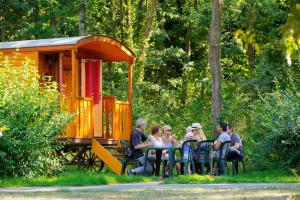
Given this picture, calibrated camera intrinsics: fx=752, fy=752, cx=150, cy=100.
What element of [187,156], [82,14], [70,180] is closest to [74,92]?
[187,156]

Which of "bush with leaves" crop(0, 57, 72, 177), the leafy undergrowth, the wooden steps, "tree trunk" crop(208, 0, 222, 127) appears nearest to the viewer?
the leafy undergrowth

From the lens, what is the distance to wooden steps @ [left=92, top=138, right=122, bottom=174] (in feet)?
57.5

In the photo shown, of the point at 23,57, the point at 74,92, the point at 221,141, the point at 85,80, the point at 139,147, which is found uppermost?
the point at 23,57

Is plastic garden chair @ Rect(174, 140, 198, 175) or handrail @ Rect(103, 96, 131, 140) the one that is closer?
plastic garden chair @ Rect(174, 140, 198, 175)

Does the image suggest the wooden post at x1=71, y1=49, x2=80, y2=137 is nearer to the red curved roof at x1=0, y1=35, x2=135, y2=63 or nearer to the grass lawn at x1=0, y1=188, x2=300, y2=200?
the red curved roof at x1=0, y1=35, x2=135, y2=63

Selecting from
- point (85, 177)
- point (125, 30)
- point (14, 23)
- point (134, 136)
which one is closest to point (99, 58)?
point (134, 136)

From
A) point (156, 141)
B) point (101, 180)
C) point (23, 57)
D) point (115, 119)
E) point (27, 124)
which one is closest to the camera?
point (101, 180)

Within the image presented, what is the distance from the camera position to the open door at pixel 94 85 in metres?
19.7

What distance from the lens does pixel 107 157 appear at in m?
17.7

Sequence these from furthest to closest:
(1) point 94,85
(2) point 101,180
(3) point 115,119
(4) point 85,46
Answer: (1) point 94,85 < (3) point 115,119 < (4) point 85,46 < (2) point 101,180

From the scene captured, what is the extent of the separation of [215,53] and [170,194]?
529 inches

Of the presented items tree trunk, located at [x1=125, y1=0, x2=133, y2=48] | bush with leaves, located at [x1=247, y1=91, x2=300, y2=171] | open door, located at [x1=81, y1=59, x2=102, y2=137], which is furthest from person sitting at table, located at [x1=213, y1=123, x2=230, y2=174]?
tree trunk, located at [x1=125, y1=0, x2=133, y2=48]

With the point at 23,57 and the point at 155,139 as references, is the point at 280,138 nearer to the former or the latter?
the point at 155,139

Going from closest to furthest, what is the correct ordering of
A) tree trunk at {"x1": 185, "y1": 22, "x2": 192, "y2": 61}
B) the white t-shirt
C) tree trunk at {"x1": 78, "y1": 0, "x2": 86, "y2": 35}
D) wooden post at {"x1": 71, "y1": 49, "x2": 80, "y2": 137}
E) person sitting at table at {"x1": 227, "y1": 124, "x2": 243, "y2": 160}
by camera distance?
the white t-shirt, person sitting at table at {"x1": 227, "y1": 124, "x2": 243, "y2": 160}, wooden post at {"x1": 71, "y1": 49, "x2": 80, "y2": 137}, tree trunk at {"x1": 78, "y1": 0, "x2": 86, "y2": 35}, tree trunk at {"x1": 185, "y1": 22, "x2": 192, "y2": 61}
